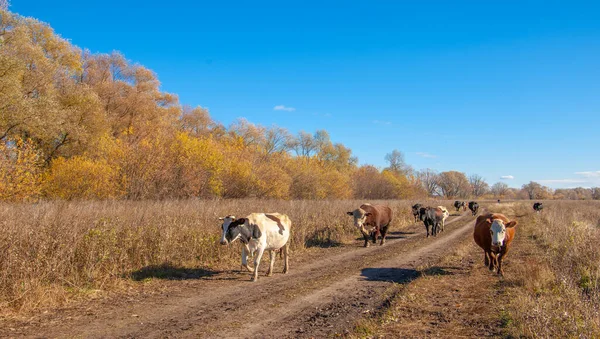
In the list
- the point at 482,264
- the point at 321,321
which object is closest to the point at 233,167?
the point at 482,264

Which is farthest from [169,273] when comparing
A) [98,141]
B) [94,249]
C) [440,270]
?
[98,141]

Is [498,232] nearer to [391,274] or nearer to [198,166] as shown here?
[391,274]

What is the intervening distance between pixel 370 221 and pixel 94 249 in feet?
41.6

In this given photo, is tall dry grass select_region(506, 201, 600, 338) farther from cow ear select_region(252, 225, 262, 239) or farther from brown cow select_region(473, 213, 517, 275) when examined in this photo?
cow ear select_region(252, 225, 262, 239)

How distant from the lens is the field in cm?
613

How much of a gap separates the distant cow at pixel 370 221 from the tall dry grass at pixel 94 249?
433 cm

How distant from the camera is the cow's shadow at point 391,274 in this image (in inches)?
398

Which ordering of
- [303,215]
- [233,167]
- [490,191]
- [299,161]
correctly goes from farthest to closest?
[490,191]
[299,161]
[233,167]
[303,215]

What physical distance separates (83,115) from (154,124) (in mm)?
6589

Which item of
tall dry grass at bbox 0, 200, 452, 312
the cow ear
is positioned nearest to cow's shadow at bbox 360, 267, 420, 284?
the cow ear

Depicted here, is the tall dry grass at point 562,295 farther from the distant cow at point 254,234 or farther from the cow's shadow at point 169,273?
the cow's shadow at point 169,273

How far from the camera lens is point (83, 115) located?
27.2m

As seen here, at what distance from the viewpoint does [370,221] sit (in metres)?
18.0

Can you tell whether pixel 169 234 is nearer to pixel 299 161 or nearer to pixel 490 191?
pixel 299 161
